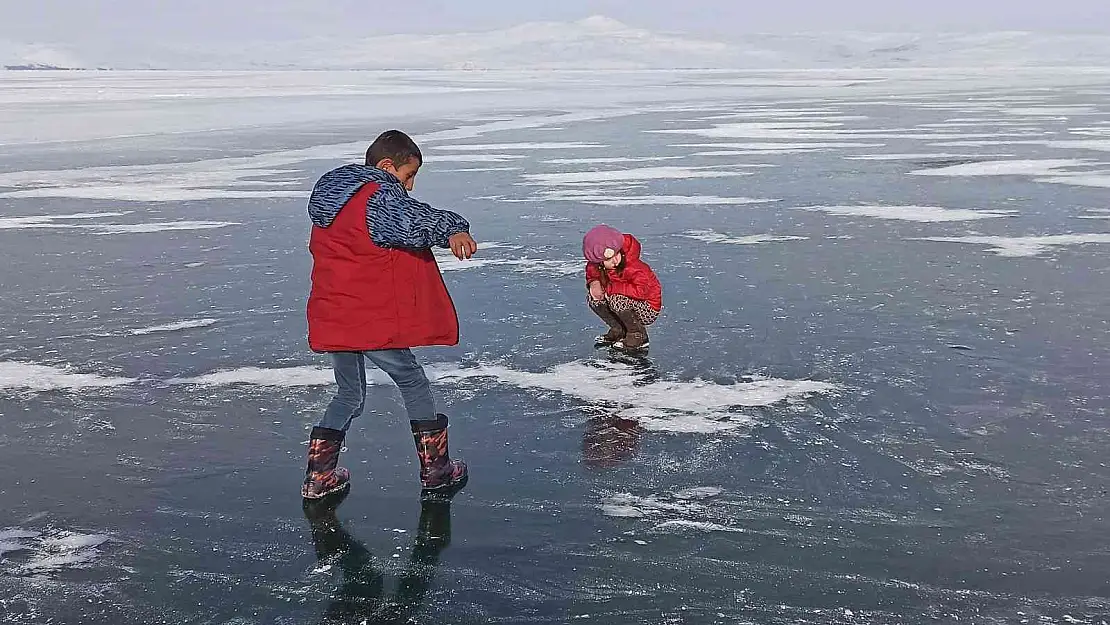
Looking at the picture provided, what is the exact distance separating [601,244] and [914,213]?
19.7ft

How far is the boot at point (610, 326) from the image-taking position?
6855 millimetres

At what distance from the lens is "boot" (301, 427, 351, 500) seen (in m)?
4.60

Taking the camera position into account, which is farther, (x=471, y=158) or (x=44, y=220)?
(x=471, y=158)

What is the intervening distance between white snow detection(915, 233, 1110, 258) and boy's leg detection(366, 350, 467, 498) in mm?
5992

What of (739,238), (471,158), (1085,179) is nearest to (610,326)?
(739,238)

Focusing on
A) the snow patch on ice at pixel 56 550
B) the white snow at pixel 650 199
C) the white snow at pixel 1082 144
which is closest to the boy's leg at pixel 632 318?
the snow patch on ice at pixel 56 550

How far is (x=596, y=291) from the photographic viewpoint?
6938 mm

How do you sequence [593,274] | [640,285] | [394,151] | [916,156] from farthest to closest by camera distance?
[916,156], [593,274], [640,285], [394,151]

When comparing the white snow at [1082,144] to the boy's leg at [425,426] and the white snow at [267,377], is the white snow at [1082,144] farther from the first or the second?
the boy's leg at [425,426]

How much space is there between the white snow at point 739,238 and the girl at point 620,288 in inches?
137

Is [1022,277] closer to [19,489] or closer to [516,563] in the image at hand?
[516,563]

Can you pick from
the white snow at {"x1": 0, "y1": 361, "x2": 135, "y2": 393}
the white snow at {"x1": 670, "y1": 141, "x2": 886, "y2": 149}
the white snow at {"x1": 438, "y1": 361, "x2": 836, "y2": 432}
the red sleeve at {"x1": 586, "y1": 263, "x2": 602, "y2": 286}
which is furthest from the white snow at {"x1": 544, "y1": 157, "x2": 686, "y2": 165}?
the white snow at {"x1": 0, "y1": 361, "x2": 135, "y2": 393}

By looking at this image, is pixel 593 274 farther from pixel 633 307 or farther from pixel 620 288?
pixel 633 307

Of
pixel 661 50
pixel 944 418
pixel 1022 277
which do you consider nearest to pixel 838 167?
pixel 1022 277
